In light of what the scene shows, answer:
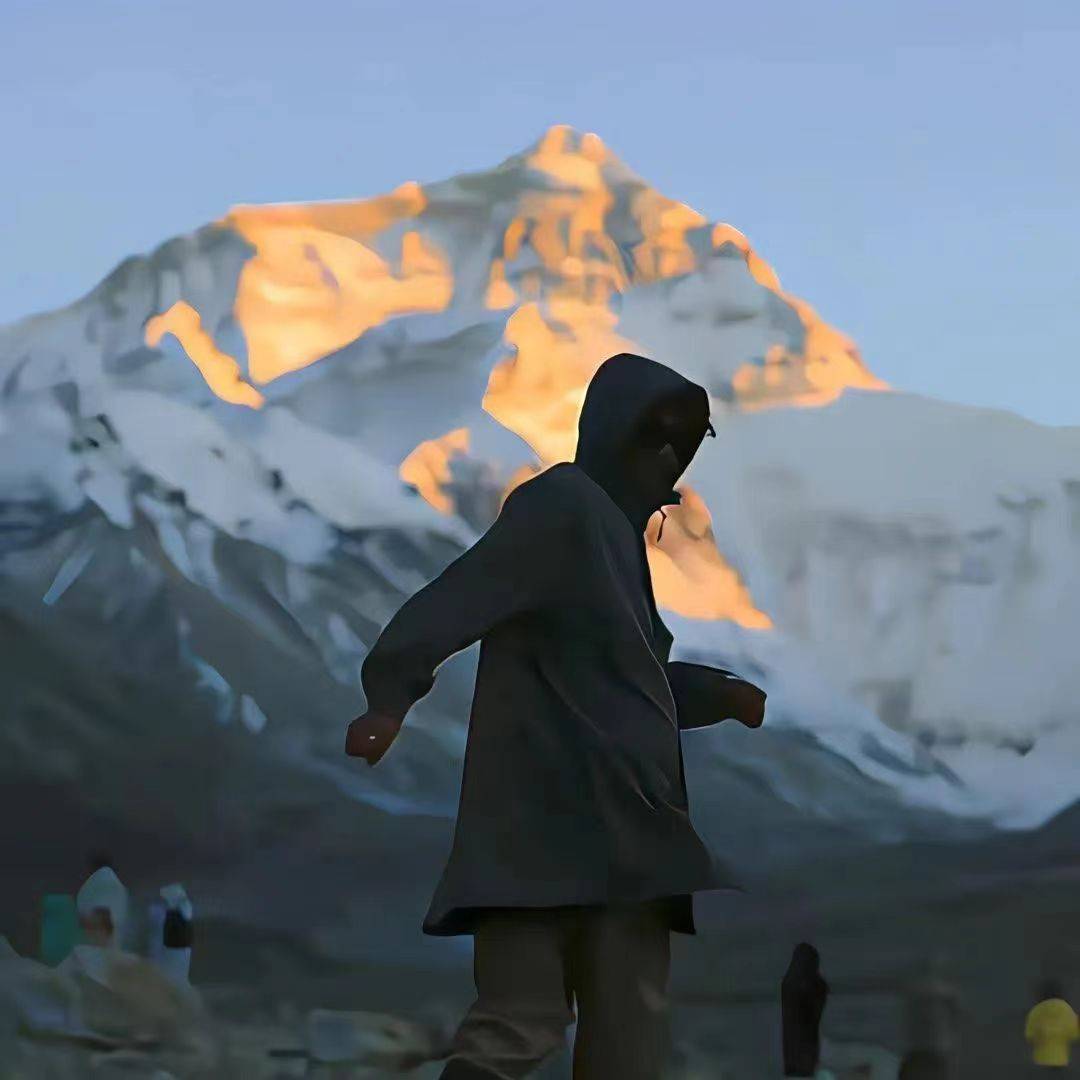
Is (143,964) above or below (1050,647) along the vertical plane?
below

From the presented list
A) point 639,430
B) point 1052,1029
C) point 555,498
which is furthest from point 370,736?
point 1052,1029

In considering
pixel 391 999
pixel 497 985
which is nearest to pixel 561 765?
pixel 497 985

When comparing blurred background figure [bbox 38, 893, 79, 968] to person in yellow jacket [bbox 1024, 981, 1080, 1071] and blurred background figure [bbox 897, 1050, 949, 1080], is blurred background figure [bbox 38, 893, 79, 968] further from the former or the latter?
blurred background figure [bbox 897, 1050, 949, 1080]

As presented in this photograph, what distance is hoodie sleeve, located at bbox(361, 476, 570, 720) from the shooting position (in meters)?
2.01

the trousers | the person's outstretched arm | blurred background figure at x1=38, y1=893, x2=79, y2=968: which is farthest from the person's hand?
blurred background figure at x1=38, y1=893, x2=79, y2=968

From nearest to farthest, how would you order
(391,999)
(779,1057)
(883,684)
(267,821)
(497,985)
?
(497,985) → (779,1057) → (391,999) → (267,821) → (883,684)

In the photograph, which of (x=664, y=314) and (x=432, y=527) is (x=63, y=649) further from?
(x=664, y=314)

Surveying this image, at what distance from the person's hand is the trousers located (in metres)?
0.24

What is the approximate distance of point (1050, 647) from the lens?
2500cm

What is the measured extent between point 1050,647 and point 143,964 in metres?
19.0

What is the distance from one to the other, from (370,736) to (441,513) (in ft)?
73.6

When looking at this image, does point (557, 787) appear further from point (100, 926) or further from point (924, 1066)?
point (100, 926)

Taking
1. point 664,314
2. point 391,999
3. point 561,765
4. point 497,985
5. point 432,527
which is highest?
point 664,314

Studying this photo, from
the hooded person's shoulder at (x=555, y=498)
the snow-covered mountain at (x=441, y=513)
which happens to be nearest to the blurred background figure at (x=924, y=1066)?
the hooded person's shoulder at (x=555, y=498)
